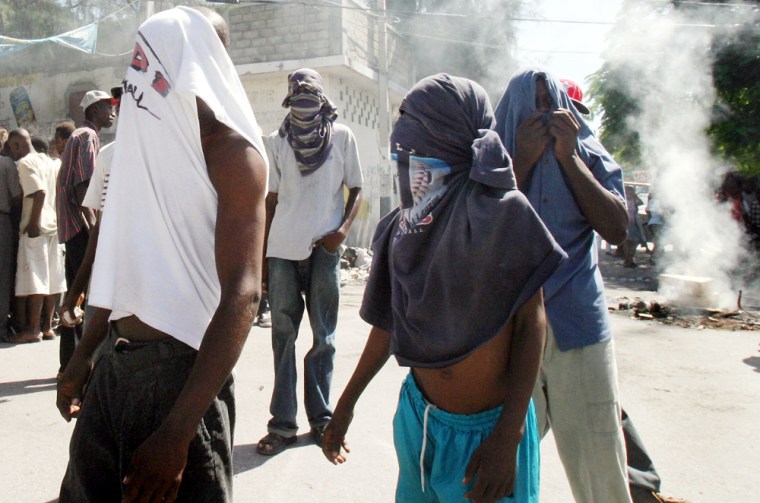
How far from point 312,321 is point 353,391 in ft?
6.11

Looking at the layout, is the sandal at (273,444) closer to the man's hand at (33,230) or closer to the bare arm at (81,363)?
the bare arm at (81,363)

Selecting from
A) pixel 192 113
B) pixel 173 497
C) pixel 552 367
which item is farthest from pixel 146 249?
pixel 552 367

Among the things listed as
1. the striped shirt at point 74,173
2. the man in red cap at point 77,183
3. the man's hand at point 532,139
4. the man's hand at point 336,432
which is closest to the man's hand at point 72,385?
the man's hand at point 336,432

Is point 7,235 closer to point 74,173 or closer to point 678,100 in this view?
point 74,173

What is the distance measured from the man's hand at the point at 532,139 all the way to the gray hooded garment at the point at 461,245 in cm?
46

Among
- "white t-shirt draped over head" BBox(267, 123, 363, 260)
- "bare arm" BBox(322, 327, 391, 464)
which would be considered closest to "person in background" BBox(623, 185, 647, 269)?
"white t-shirt draped over head" BBox(267, 123, 363, 260)

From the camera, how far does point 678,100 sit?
47.5 ft

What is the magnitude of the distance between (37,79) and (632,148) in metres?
12.6

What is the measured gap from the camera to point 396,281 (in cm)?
217

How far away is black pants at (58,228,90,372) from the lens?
494 cm

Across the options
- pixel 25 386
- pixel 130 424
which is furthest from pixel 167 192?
pixel 25 386

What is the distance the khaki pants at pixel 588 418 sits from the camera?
2.40 meters

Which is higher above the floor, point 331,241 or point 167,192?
point 167,192

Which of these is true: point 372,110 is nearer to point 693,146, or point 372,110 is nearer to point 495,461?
point 693,146
